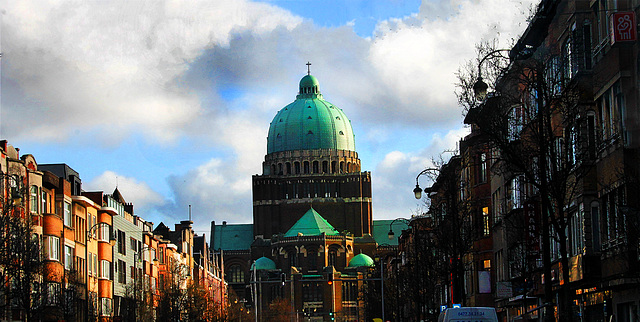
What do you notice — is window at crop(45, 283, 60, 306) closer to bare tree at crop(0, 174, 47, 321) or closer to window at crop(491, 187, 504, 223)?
bare tree at crop(0, 174, 47, 321)

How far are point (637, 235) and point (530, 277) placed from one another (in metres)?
20.7

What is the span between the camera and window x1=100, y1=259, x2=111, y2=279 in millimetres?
82312

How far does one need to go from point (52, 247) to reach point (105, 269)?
16439 millimetres

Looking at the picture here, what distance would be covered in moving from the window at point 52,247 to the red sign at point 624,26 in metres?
41.0

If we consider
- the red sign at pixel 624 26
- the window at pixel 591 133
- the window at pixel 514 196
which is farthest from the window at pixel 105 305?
the red sign at pixel 624 26

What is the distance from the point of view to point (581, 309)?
1785 inches

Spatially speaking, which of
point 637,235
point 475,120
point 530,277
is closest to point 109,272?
point 530,277

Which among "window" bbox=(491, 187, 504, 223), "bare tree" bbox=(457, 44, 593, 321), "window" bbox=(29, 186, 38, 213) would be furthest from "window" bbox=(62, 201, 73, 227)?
"bare tree" bbox=(457, 44, 593, 321)

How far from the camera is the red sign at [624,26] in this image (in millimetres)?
32344

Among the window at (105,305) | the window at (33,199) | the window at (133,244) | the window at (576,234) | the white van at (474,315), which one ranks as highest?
the window at (33,199)

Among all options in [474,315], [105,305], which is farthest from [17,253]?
[105,305]

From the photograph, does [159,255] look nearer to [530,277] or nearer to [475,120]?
[530,277]

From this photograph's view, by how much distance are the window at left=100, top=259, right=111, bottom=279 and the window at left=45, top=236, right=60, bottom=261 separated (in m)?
13.2

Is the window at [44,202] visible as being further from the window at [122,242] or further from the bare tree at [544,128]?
the bare tree at [544,128]
